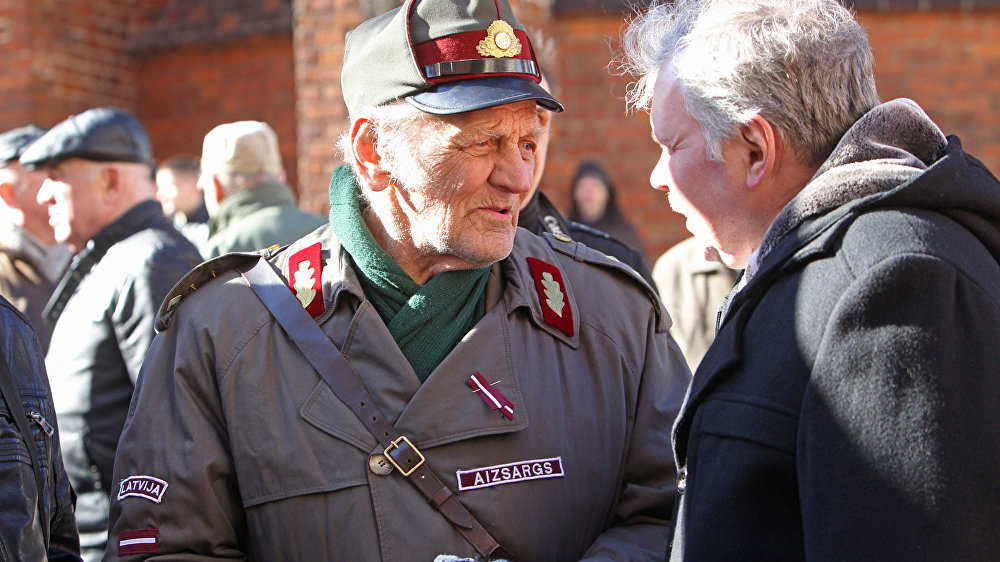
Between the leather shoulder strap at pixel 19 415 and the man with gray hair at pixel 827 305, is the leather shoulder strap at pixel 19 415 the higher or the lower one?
the lower one

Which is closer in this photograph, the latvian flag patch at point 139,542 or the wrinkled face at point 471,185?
the latvian flag patch at point 139,542

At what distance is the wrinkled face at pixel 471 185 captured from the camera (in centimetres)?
216

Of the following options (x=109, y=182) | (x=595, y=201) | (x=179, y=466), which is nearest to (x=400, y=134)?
(x=179, y=466)

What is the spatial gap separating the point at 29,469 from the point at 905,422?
63.1 inches

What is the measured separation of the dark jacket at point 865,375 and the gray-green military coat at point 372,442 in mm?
511

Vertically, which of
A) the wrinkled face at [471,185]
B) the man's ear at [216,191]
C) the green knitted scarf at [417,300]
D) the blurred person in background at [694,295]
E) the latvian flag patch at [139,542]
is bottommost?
the blurred person in background at [694,295]

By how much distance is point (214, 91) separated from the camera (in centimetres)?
851

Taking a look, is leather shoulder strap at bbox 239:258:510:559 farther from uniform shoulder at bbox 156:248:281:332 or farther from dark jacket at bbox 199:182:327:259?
dark jacket at bbox 199:182:327:259

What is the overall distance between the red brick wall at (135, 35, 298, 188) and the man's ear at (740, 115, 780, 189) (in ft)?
22.7

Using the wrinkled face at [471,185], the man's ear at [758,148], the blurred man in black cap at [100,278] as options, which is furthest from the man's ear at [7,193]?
the man's ear at [758,148]

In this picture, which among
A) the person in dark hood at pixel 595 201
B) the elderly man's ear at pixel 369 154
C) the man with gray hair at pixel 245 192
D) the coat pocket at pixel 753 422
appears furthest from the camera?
the person in dark hood at pixel 595 201

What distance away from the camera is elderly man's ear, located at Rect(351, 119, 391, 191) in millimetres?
2291

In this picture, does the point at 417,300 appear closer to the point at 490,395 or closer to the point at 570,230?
the point at 490,395

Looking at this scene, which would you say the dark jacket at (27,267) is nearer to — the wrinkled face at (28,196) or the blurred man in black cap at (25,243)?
the blurred man in black cap at (25,243)
